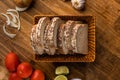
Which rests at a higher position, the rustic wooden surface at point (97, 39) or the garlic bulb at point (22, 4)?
the garlic bulb at point (22, 4)

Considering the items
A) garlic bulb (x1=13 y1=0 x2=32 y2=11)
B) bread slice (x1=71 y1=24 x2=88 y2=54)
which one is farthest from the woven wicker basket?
garlic bulb (x1=13 y1=0 x2=32 y2=11)

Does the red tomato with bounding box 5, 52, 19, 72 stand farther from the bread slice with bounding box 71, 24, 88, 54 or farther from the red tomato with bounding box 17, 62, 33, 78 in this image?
the bread slice with bounding box 71, 24, 88, 54

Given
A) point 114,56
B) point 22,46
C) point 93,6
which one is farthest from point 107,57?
point 22,46

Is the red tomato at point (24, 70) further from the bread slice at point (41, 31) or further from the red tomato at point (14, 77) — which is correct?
the bread slice at point (41, 31)

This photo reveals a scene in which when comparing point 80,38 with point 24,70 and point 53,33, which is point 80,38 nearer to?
point 53,33

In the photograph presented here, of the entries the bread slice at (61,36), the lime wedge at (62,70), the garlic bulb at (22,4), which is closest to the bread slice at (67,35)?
the bread slice at (61,36)

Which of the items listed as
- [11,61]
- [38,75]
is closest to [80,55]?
[38,75]

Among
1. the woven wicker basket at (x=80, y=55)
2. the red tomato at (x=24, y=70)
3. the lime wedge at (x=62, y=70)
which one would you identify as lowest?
the lime wedge at (x=62, y=70)
